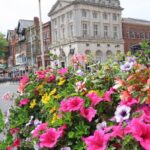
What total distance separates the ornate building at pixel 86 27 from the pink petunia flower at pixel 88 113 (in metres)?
56.1

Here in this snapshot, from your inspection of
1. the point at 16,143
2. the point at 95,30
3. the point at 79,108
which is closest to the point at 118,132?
the point at 79,108

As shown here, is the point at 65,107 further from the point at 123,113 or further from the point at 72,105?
the point at 123,113

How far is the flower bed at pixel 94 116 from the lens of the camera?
213 cm

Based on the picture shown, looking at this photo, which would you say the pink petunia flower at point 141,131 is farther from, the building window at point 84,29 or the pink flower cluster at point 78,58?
the building window at point 84,29

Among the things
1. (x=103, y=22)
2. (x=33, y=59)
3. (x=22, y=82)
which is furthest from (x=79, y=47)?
(x=22, y=82)

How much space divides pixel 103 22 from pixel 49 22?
9785 millimetres

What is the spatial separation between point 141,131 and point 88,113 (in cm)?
59

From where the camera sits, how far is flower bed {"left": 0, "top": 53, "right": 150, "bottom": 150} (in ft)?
6.98

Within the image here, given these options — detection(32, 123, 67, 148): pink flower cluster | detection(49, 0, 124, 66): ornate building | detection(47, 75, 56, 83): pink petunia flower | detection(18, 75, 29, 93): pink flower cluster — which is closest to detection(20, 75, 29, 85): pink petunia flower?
detection(18, 75, 29, 93): pink flower cluster

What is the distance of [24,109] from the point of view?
3785 millimetres

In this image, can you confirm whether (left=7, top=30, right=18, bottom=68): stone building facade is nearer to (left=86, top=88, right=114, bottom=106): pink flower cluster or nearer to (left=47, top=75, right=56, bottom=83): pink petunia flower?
(left=47, top=75, right=56, bottom=83): pink petunia flower

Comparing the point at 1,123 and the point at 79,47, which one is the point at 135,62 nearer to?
the point at 1,123

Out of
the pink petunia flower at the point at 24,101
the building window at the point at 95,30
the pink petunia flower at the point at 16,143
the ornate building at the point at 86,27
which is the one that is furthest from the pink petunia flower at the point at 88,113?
the building window at the point at 95,30

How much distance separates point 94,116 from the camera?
2.61 meters
